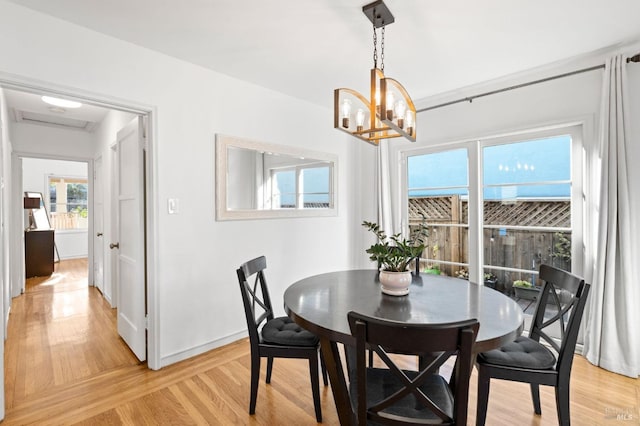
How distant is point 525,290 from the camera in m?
3.07

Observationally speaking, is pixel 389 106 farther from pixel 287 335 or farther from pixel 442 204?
pixel 442 204

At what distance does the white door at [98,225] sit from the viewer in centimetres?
454

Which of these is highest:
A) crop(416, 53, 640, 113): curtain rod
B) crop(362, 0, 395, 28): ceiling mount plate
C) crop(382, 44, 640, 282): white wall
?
crop(362, 0, 395, 28): ceiling mount plate

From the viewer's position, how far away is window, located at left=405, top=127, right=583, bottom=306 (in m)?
2.84

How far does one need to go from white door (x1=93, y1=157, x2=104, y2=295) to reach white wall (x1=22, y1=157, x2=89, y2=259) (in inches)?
96.3

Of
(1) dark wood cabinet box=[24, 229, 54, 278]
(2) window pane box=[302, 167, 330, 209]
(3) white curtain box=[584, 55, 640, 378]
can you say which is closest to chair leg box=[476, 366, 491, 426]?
(3) white curtain box=[584, 55, 640, 378]

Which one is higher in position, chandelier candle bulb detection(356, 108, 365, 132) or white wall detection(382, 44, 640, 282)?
white wall detection(382, 44, 640, 282)

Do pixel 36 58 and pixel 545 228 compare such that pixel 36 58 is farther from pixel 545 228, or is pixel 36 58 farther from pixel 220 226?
pixel 545 228

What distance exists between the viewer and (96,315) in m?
3.72

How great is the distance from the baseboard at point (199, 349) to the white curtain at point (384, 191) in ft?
6.45

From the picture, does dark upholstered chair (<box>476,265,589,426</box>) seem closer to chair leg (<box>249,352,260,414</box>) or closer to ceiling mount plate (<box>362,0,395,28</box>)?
chair leg (<box>249,352,260,414</box>)

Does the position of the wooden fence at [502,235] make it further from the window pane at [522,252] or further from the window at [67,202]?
the window at [67,202]

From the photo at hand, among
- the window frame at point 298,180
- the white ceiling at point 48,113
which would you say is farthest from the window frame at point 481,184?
the white ceiling at point 48,113

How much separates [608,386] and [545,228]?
4.15ft
